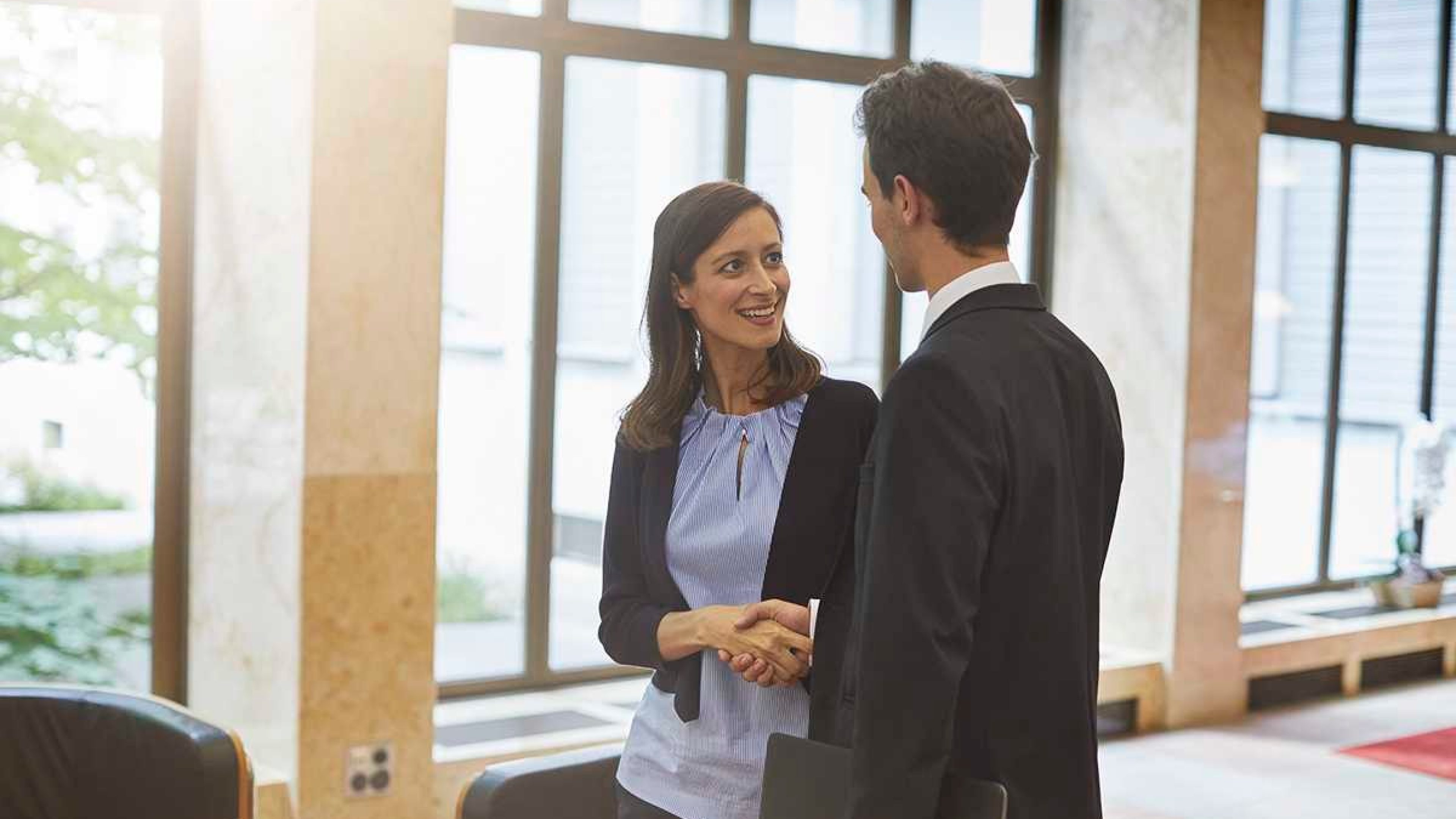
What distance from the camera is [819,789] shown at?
1914 millimetres

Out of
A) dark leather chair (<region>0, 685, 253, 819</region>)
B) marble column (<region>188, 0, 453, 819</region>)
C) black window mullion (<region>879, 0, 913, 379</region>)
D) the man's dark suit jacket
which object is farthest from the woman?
black window mullion (<region>879, 0, 913, 379</region>)

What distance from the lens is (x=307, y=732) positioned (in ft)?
14.9

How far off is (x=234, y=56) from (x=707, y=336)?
2.79 metres

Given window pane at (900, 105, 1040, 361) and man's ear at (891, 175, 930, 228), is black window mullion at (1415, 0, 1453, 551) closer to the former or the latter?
window pane at (900, 105, 1040, 361)

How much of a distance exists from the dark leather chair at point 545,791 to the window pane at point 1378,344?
6.22 meters

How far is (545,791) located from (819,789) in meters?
1.79

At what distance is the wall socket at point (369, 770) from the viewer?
15.1 feet

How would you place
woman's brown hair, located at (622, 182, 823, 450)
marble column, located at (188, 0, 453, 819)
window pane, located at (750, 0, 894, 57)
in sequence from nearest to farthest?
woman's brown hair, located at (622, 182, 823, 450) < marble column, located at (188, 0, 453, 819) < window pane, located at (750, 0, 894, 57)

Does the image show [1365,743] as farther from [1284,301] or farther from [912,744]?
[912,744]

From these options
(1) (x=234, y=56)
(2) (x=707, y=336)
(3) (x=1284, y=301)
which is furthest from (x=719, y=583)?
Answer: (3) (x=1284, y=301)

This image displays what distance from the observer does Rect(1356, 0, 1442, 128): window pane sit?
868cm

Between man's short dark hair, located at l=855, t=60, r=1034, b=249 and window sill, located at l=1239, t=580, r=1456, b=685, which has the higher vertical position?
man's short dark hair, located at l=855, t=60, r=1034, b=249

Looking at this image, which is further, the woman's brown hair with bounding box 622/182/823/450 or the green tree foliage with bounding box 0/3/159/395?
the green tree foliage with bounding box 0/3/159/395

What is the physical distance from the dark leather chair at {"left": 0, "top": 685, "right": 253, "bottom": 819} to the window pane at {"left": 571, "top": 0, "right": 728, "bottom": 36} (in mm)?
3163
